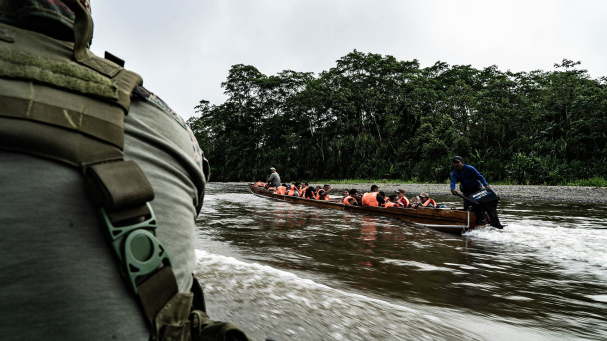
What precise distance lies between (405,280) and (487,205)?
15.0 ft

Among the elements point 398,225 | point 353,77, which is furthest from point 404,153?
point 398,225

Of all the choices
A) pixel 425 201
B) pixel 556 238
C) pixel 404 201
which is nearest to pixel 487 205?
pixel 556 238

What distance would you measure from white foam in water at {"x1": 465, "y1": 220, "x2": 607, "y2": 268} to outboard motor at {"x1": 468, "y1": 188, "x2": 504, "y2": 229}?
0.22m

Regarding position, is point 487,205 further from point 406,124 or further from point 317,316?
point 406,124

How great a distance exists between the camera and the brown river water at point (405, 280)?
Result: 2.33 metres

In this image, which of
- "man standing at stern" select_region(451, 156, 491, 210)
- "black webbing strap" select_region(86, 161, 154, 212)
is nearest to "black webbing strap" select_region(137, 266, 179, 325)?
"black webbing strap" select_region(86, 161, 154, 212)

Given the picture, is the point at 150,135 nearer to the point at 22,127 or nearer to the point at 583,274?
the point at 22,127

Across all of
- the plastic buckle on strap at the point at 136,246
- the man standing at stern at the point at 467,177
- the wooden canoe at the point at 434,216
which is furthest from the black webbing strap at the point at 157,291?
A: the man standing at stern at the point at 467,177

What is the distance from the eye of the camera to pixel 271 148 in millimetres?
39500

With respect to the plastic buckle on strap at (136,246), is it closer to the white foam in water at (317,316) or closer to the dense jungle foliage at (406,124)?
the white foam in water at (317,316)

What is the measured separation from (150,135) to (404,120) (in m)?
31.3

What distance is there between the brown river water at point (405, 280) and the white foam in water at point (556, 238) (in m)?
0.02

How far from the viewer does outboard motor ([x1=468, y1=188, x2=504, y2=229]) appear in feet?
25.5

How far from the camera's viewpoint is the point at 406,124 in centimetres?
3031
